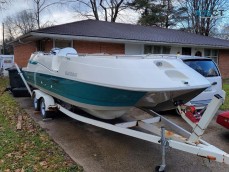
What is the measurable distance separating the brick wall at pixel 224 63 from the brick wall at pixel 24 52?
45.3 feet

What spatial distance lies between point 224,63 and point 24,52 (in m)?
14.9

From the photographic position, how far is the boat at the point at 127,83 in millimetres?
4086

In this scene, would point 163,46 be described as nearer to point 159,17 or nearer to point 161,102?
point 161,102

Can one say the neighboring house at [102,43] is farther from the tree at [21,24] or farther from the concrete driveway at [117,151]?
the tree at [21,24]

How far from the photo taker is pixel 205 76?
6941mm

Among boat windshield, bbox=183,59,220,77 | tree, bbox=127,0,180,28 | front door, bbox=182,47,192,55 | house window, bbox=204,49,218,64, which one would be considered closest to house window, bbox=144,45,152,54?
front door, bbox=182,47,192,55

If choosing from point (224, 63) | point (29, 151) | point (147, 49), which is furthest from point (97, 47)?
point (224, 63)

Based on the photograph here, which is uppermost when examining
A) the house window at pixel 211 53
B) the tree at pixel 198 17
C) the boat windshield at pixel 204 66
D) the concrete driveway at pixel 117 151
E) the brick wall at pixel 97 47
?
the tree at pixel 198 17

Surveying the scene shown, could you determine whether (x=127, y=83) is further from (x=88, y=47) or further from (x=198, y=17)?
(x=198, y=17)

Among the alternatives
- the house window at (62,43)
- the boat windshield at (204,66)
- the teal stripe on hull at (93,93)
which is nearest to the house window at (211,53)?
the house window at (62,43)

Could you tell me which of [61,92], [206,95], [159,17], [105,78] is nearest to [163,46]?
[206,95]

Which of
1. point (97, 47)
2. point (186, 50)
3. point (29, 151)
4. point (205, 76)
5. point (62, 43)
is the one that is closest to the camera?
point (29, 151)

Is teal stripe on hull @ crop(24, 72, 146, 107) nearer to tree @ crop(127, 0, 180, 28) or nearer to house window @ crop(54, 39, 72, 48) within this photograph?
house window @ crop(54, 39, 72, 48)

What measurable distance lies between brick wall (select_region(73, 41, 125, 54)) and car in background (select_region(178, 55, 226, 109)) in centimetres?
855
